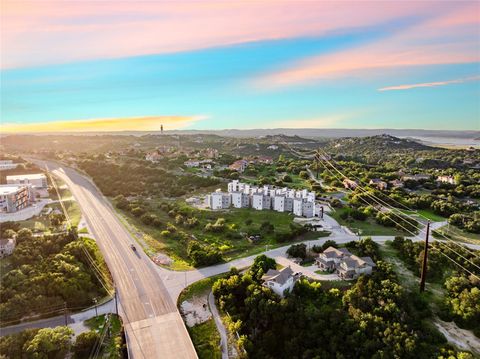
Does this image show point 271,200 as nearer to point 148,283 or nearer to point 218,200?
point 218,200

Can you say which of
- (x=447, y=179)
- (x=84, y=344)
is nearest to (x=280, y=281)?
(x=84, y=344)

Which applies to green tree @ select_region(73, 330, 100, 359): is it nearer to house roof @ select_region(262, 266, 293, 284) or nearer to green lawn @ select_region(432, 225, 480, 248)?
house roof @ select_region(262, 266, 293, 284)

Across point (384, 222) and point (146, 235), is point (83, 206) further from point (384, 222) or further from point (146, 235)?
point (384, 222)

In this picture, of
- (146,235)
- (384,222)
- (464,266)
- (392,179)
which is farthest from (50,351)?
(392,179)

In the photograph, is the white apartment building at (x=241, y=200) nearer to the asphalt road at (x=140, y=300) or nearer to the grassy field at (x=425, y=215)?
the asphalt road at (x=140, y=300)

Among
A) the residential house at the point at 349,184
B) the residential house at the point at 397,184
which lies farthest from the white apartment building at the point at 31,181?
the residential house at the point at 397,184

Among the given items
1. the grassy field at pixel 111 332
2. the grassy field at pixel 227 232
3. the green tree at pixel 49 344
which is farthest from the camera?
the grassy field at pixel 227 232
